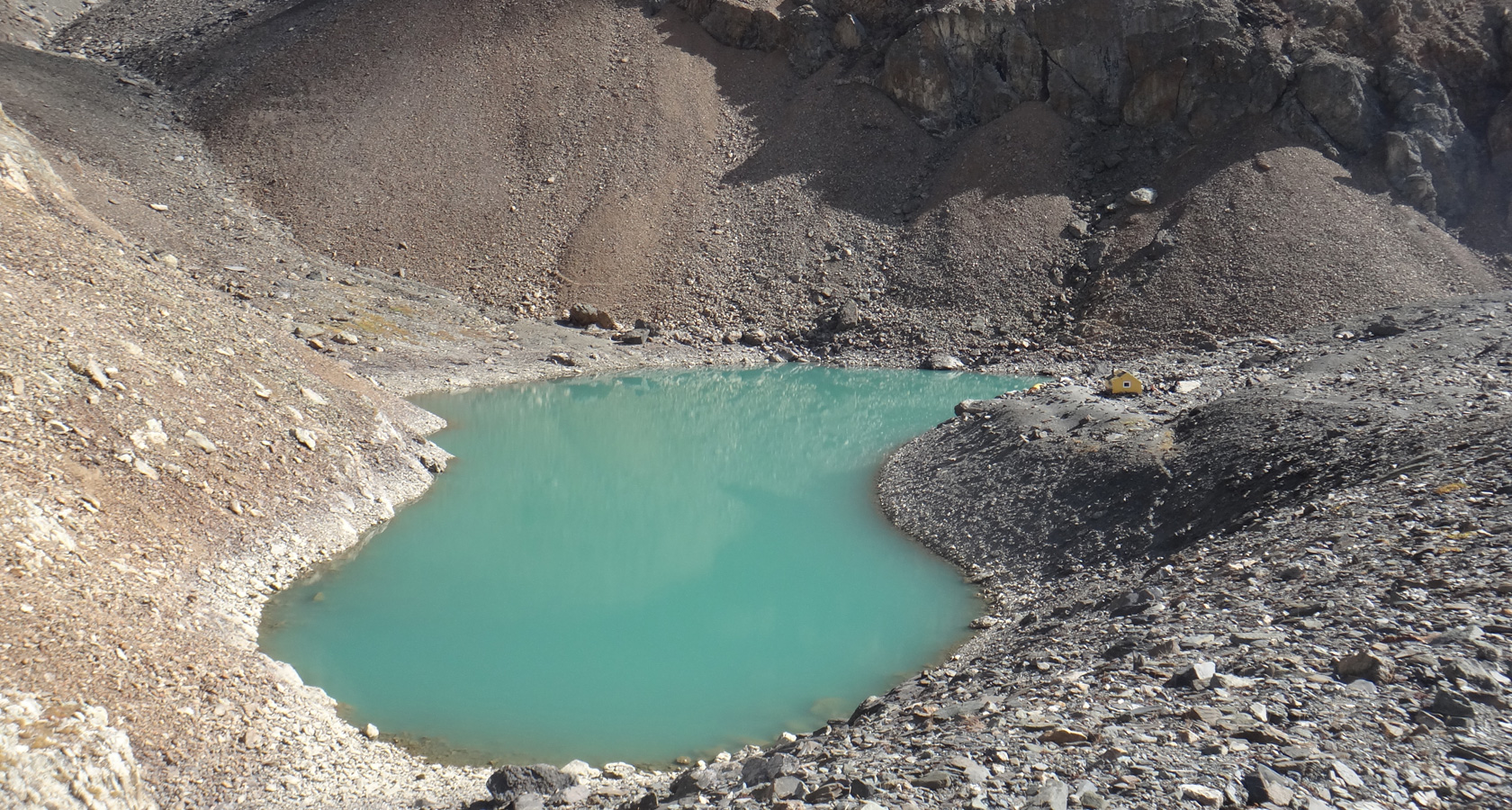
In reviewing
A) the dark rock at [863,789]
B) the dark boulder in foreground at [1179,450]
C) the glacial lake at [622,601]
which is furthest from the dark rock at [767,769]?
the dark boulder in foreground at [1179,450]

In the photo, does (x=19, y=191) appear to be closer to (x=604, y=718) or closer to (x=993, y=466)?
(x=604, y=718)

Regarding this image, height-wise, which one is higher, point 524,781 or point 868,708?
point 524,781

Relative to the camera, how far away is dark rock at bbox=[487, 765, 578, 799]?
8.58m

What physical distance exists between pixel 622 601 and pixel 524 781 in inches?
267

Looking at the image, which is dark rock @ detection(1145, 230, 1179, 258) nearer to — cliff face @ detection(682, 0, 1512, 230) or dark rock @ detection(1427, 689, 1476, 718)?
cliff face @ detection(682, 0, 1512, 230)

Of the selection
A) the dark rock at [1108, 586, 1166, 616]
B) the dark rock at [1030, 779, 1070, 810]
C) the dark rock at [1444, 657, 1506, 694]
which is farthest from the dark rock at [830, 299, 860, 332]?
the dark rock at [1030, 779, 1070, 810]

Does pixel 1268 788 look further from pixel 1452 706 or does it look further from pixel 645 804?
pixel 645 804

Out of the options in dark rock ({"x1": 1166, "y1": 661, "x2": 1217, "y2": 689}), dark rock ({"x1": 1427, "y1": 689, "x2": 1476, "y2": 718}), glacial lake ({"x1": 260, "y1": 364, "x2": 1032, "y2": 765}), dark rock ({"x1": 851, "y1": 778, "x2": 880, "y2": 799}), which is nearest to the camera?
dark rock ({"x1": 851, "y1": 778, "x2": 880, "y2": 799})

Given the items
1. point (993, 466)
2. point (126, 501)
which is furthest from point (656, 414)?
point (126, 501)

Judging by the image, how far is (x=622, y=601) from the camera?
607 inches

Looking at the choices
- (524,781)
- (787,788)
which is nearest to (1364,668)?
(787,788)

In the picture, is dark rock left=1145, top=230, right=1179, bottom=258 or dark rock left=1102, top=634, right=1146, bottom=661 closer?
dark rock left=1102, top=634, right=1146, bottom=661

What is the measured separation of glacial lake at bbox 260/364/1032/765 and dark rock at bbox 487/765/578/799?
1.91 m

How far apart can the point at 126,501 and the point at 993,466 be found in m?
14.5
